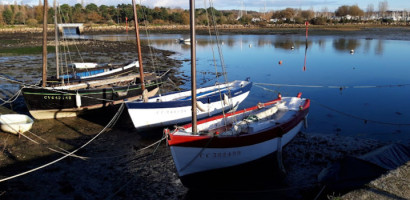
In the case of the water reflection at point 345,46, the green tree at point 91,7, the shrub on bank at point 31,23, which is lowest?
the water reflection at point 345,46

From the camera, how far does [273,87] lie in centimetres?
2222

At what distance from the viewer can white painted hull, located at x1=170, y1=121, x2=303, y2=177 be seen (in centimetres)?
873

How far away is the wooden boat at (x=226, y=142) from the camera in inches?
341

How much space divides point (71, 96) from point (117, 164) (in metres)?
6.05

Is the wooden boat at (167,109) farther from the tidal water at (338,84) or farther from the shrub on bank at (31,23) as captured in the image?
the shrub on bank at (31,23)

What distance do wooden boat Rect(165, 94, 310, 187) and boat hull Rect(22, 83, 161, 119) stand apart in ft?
24.4

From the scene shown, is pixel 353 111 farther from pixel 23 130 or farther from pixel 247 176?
pixel 23 130

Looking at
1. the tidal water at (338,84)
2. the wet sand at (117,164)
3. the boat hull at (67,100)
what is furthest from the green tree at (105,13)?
the wet sand at (117,164)

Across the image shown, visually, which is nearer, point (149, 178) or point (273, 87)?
point (149, 178)

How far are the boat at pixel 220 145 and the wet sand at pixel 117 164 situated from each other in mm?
615

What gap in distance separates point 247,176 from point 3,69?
28.9 meters

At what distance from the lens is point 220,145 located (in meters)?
8.88

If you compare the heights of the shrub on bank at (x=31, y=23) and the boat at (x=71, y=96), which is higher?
the shrub on bank at (x=31, y=23)

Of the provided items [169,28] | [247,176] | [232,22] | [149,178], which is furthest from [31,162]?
[232,22]
